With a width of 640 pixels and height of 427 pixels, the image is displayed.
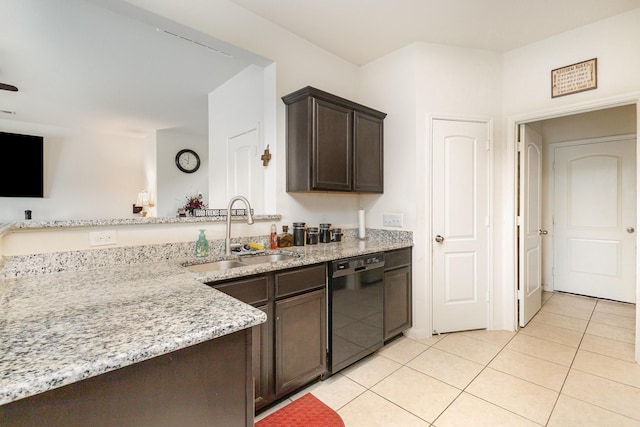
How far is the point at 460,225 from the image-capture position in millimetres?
2916

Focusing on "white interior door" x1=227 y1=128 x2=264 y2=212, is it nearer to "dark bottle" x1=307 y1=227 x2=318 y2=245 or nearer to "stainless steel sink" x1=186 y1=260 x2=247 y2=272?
"dark bottle" x1=307 y1=227 x2=318 y2=245

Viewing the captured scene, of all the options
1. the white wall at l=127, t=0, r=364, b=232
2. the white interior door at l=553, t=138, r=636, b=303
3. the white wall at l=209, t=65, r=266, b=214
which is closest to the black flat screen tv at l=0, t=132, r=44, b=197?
the white wall at l=209, t=65, r=266, b=214

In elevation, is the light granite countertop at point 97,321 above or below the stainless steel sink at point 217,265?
above

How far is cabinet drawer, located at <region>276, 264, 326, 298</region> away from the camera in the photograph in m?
1.82

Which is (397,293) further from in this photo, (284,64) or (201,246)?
(284,64)

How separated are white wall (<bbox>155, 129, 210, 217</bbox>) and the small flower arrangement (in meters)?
0.11

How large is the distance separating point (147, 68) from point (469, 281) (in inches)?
164

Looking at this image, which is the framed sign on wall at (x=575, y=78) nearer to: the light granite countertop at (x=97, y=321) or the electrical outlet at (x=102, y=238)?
the light granite countertop at (x=97, y=321)

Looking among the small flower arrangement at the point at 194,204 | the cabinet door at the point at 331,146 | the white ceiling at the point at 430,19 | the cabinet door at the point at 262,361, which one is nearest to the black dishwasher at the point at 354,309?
the cabinet door at the point at 262,361

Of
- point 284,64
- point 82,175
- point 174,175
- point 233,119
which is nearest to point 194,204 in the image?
point 174,175

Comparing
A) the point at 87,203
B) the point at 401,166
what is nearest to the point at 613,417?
the point at 401,166

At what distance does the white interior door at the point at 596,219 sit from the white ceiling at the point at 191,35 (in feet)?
7.16

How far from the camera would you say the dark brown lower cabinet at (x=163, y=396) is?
2.13 ft

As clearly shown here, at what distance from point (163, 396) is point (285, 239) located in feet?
5.81
